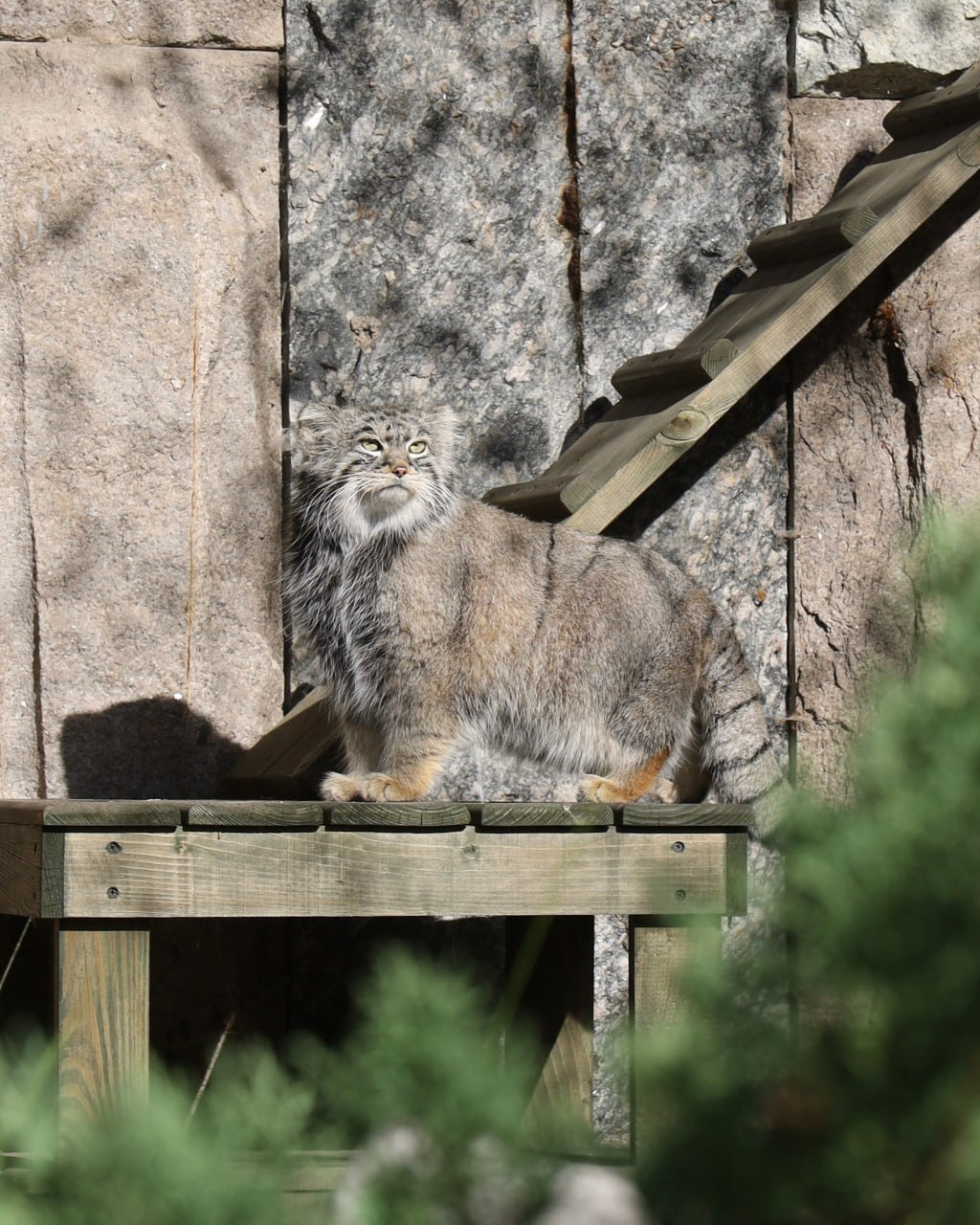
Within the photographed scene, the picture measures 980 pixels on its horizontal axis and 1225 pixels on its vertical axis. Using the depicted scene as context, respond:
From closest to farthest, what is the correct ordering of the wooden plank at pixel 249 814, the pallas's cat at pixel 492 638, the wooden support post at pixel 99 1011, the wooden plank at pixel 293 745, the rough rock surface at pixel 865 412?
1. the wooden support post at pixel 99 1011
2. the wooden plank at pixel 249 814
3. the pallas's cat at pixel 492 638
4. the wooden plank at pixel 293 745
5. the rough rock surface at pixel 865 412

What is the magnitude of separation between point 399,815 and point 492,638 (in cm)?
107

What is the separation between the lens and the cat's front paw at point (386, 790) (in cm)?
403

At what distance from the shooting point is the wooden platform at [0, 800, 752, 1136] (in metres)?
3.07

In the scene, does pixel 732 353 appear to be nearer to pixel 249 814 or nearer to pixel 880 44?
pixel 880 44

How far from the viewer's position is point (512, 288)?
4.89 metres

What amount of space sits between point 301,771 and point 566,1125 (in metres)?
3.74

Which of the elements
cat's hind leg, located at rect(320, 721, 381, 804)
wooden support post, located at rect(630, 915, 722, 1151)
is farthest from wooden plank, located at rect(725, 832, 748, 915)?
cat's hind leg, located at rect(320, 721, 381, 804)

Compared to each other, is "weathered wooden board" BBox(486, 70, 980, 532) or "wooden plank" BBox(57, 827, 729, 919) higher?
"weathered wooden board" BBox(486, 70, 980, 532)

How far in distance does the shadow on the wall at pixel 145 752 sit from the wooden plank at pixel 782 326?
1387 mm

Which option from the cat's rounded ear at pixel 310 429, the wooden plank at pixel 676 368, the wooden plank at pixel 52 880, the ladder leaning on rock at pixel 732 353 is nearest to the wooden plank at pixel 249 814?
the wooden plank at pixel 52 880

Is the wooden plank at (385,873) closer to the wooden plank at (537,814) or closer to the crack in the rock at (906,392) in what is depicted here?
the wooden plank at (537,814)

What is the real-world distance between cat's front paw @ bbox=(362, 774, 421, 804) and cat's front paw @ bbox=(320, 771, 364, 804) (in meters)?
0.02

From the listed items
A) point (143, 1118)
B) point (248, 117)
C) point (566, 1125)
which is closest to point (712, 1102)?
point (566, 1125)

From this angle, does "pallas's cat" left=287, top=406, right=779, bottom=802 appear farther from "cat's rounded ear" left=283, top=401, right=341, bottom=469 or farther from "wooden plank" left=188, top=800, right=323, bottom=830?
"wooden plank" left=188, top=800, right=323, bottom=830
